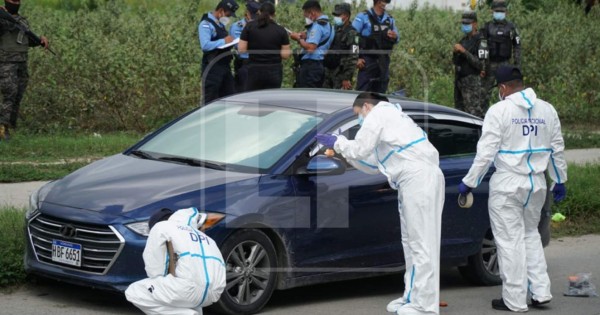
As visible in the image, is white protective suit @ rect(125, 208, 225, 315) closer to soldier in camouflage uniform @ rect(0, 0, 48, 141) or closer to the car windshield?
the car windshield

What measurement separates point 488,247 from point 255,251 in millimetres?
2534

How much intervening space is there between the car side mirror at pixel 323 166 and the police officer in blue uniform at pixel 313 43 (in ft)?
23.0

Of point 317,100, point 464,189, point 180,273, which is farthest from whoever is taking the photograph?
point 317,100

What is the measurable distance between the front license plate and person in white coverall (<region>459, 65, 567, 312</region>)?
2870 millimetres

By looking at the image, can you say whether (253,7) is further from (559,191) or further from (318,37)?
(559,191)

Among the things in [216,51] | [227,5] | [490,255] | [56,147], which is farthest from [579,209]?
[56,147]

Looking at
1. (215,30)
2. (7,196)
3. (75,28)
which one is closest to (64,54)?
(75,28)

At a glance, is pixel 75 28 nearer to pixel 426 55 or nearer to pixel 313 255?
pixel 426 55

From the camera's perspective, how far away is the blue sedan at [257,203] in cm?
808

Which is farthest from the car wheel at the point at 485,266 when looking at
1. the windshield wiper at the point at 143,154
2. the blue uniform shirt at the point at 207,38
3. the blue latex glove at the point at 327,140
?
the blue uniform shirt at the point at 207,38

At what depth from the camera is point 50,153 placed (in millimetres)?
14383

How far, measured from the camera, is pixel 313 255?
867cm

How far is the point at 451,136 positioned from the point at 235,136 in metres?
1.91

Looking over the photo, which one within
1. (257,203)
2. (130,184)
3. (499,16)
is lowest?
(257,203)
